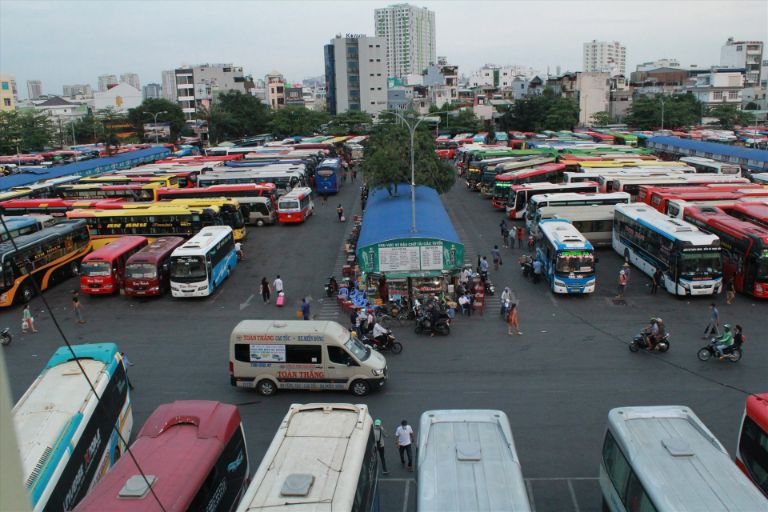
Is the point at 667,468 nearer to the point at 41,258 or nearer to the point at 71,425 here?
the point at 71,425

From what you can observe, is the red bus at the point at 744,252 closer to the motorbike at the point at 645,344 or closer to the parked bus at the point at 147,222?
the motorbike at the point at 645,344

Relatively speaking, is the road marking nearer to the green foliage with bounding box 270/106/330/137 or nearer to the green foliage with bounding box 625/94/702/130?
the green foliage with bounding box 270/106/330/137

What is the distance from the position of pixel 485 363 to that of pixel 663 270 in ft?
31.3

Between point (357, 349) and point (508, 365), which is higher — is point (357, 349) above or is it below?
above

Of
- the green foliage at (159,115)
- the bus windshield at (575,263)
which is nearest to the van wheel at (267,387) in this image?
the bus windshield at (575,263)

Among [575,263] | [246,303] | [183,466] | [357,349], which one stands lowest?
[246,303]

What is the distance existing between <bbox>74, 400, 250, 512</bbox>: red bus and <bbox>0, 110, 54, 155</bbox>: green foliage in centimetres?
7618

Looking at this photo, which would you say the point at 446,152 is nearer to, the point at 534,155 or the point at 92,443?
the point at 534,155

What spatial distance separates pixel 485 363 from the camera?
1631 cm

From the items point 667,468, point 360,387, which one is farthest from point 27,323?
point 667,468

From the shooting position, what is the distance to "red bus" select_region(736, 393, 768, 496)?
9.27 m

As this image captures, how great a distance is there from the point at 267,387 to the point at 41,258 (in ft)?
47.5

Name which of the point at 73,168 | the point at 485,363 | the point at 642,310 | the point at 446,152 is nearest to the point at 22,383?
the point at 485,363

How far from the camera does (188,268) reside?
890 inches
